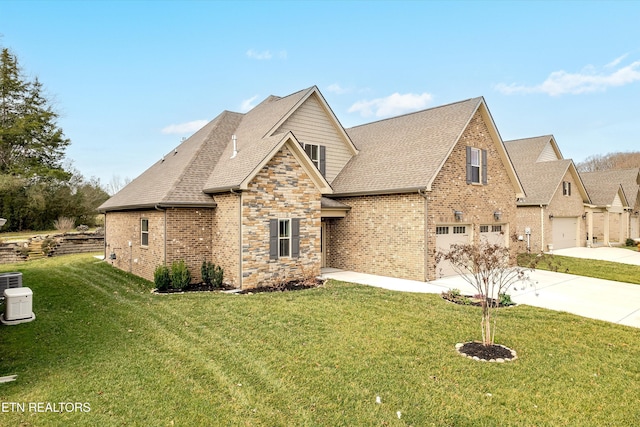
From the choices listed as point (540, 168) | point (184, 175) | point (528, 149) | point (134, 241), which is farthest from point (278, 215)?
point (528, 149)

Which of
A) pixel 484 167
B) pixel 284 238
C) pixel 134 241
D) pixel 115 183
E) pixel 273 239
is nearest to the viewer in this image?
pixel 273 239

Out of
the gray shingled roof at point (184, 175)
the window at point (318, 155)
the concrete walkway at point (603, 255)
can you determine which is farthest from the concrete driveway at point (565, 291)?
the concrete walkway at point (603, 255)

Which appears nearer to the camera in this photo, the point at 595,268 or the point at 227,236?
the point at 227,236

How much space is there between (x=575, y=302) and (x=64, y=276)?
1841cm

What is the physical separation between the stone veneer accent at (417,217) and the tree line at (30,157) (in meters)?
28.6

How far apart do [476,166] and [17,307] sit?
52.8 feet

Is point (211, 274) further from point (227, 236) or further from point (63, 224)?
point (63, 224)

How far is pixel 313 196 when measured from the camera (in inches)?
539

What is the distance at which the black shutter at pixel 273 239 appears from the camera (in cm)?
1256

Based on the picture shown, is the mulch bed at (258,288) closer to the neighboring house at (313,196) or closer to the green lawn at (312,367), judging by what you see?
the neighboring house at (313,196)

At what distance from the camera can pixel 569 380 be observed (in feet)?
18.1

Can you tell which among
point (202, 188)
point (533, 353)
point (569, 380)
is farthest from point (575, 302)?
point (202, 188)

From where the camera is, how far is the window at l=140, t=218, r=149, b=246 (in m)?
14.3

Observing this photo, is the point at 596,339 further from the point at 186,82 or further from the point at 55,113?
the point at 55,113
